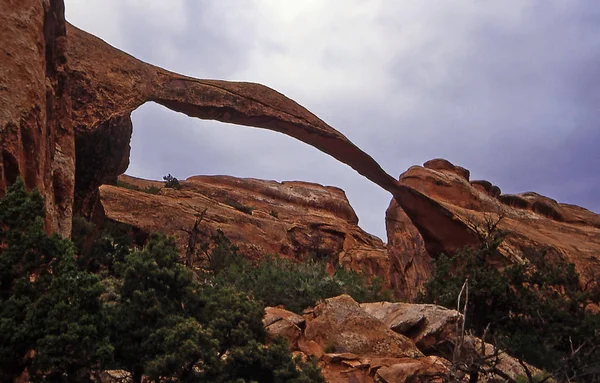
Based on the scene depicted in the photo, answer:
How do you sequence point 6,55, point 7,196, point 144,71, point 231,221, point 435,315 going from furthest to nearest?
point 231,221 < point 144,71 < point 435,315 < point 6,55 < point 7,196

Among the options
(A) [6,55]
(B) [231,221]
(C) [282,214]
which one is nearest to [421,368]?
(A) [6,55]

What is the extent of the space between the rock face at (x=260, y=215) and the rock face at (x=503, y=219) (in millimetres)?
6840

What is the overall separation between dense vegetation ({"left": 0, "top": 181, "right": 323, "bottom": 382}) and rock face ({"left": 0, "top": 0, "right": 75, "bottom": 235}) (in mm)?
1299

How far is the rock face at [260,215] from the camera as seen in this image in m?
27.3

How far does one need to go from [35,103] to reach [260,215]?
27360 millimetres

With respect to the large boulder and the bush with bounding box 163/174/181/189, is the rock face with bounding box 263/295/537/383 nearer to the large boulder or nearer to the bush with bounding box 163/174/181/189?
the large boulder

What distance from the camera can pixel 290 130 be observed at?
1912 cm

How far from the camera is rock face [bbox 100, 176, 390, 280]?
2730 cm

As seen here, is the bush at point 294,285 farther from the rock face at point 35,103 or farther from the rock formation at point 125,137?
the rock face at point 35,103

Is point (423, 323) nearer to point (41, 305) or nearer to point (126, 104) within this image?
point (126, 104)

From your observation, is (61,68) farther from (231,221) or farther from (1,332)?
(231,221)

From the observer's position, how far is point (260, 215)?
36.7 m

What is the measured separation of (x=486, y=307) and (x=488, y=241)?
2921 mm

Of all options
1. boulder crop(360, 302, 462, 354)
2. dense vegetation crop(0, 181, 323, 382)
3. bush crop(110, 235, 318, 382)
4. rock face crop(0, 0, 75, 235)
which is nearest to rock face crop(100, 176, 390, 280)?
boulder crop(360, 302, 462, 354)
